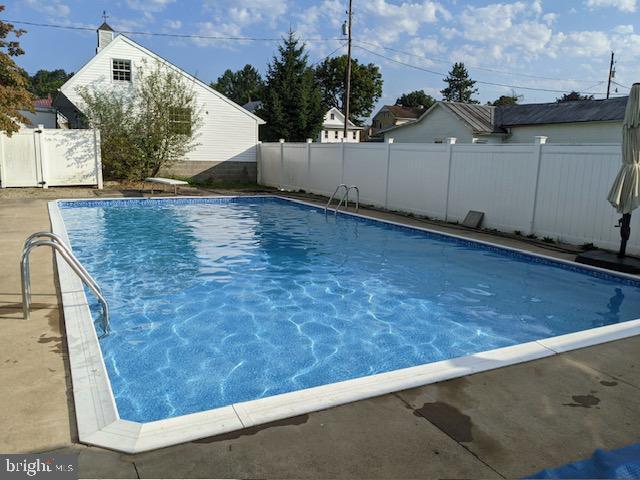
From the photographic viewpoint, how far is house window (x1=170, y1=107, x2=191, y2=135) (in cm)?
2158

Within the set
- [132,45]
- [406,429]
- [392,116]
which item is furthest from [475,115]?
[392,116]

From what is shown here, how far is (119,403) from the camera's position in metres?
4.07

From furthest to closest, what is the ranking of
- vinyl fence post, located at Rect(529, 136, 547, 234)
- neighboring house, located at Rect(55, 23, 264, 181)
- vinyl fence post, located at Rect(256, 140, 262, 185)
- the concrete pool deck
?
vinyl fence post, located at Rect(256, 140, 262, 185) → neighboring house, located at Rect(55, 23, 264, 181) → vinyl fence post, located at Rect(529, 136, 547, 234) → the concrete pool deck

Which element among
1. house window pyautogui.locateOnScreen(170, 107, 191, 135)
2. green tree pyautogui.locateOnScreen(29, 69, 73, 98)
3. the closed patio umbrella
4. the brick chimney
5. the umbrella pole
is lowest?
the umbrella pole

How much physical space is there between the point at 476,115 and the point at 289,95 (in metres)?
13.0

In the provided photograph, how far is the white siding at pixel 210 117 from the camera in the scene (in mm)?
21141

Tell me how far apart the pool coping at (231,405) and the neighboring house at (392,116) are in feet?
213

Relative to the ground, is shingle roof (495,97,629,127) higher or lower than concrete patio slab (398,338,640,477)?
higher

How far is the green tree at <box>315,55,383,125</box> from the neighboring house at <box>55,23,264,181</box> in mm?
35185

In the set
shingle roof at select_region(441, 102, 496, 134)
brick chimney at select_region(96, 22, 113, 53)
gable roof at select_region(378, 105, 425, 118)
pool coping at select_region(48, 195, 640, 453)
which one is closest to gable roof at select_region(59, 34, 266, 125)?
brick chimney at select_region(96, 22, 113, 53)

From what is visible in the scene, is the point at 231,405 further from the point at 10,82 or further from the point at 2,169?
the point at 2,169

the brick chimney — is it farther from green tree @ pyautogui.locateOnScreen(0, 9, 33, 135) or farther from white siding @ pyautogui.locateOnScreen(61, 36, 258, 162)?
green tree @ pyautogui.locateOnScreen(0, 9, 33, 135)

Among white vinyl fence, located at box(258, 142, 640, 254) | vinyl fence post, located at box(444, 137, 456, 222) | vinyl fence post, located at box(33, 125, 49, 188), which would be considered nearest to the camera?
white vinyl fence, located at box(258, 142, 640, 254)

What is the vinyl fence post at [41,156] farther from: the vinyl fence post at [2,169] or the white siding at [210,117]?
the white siding at [210,117]
